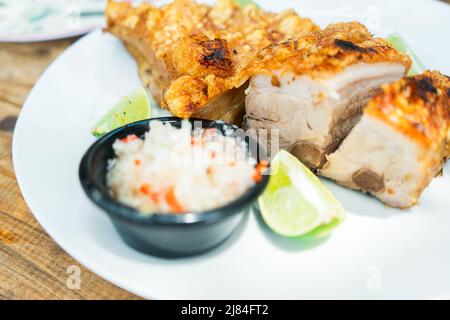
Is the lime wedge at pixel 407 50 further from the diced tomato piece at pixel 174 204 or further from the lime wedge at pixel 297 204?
the diced tomato piece at pixel 174 204

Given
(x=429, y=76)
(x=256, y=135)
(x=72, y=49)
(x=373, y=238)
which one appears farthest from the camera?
(x=72, y=49)

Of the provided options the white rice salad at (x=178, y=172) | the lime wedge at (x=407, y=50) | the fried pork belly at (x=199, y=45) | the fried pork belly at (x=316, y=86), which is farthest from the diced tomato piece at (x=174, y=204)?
the lime wedge at (x=407, y=50)

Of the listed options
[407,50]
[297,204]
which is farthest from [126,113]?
[407,50]

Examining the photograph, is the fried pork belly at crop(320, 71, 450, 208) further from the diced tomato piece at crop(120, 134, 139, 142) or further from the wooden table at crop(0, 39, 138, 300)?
the wooden table at crop(0, 39, 138, 300)

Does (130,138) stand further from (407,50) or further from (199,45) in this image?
(407,50)

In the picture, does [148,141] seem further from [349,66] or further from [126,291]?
[349,66]

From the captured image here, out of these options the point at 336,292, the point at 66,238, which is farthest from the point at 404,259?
the point at 66,238
